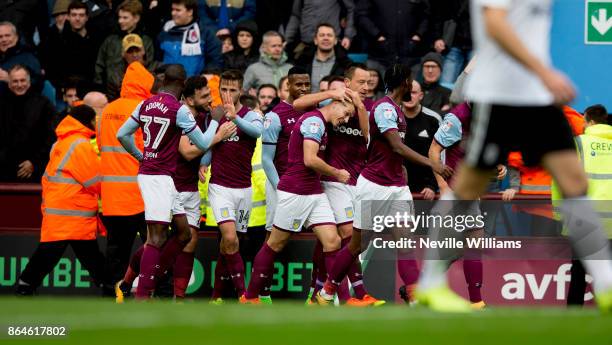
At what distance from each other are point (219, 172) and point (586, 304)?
4156 mm

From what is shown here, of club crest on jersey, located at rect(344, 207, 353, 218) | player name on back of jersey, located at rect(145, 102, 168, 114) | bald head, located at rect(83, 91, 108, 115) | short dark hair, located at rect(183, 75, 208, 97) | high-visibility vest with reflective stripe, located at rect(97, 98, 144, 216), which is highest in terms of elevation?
short dark hair, located at rect(183, 75, 208, 97)

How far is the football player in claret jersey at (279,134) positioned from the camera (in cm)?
1327

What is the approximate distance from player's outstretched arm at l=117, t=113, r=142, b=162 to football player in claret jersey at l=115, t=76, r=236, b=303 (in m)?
0.66

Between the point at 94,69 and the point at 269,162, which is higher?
the point at 94,69

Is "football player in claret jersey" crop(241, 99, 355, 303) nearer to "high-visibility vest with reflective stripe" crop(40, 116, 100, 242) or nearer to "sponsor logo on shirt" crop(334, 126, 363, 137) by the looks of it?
"sponsor logo on shirt" crop(334, 126, 363, 137)

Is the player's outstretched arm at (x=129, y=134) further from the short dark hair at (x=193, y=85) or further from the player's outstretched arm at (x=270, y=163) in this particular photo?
the player's outstretched arm at (x=270, y=163)

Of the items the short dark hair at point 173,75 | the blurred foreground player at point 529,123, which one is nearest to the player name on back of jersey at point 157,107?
the short dark hair at point 173,75

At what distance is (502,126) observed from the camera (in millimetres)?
6945

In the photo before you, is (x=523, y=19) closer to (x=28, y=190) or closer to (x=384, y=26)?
(x=28, y=190)

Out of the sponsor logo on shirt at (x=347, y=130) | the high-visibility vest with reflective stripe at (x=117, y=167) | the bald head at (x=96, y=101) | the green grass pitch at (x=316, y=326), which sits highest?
the bald head at (x=96, y=101)

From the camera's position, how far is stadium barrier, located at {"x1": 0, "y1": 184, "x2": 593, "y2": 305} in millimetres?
13703

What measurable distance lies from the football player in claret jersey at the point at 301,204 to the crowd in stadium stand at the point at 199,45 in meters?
3.24

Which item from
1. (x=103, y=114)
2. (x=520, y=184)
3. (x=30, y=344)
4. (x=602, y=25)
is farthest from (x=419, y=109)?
(x=30, y=344)

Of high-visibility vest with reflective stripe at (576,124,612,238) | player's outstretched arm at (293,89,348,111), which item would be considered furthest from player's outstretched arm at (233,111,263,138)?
high-visibility vest with reflective stripe at (576,124,612,238)
